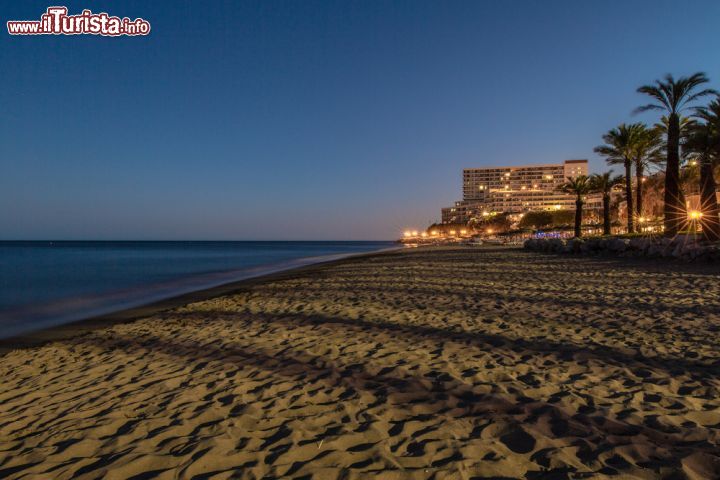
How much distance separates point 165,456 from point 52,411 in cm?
238

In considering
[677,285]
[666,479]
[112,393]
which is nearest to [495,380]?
[666,479]

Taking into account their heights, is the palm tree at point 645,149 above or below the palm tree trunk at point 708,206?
above

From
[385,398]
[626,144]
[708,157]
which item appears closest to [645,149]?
[626,144]

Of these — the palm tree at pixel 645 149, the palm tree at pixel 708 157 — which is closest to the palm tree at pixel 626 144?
the palm tree at pixel 645 149

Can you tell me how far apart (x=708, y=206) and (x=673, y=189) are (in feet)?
7.81

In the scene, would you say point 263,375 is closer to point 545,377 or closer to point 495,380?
point 495,380

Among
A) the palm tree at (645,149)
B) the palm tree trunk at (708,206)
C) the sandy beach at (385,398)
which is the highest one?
the palm tree at (645,149)

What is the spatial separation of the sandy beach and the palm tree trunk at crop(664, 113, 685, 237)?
2212 centimetres

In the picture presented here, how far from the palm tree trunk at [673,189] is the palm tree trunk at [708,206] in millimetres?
1424

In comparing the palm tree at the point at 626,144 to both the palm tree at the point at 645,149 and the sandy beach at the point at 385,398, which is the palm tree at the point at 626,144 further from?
the sandy beach at the point at 385,398

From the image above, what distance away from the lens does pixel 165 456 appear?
3.34 metres

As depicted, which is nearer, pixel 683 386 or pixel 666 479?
pixel 666 479

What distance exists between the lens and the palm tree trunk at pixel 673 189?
2531 centimetres

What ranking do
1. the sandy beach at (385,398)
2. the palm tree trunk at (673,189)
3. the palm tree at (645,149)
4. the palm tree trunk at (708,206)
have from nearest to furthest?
the sandy beach at (385,398), the palm tree trunk at (708,206), the palm tree trunk at (673,189), the palm tree at (645,149)
